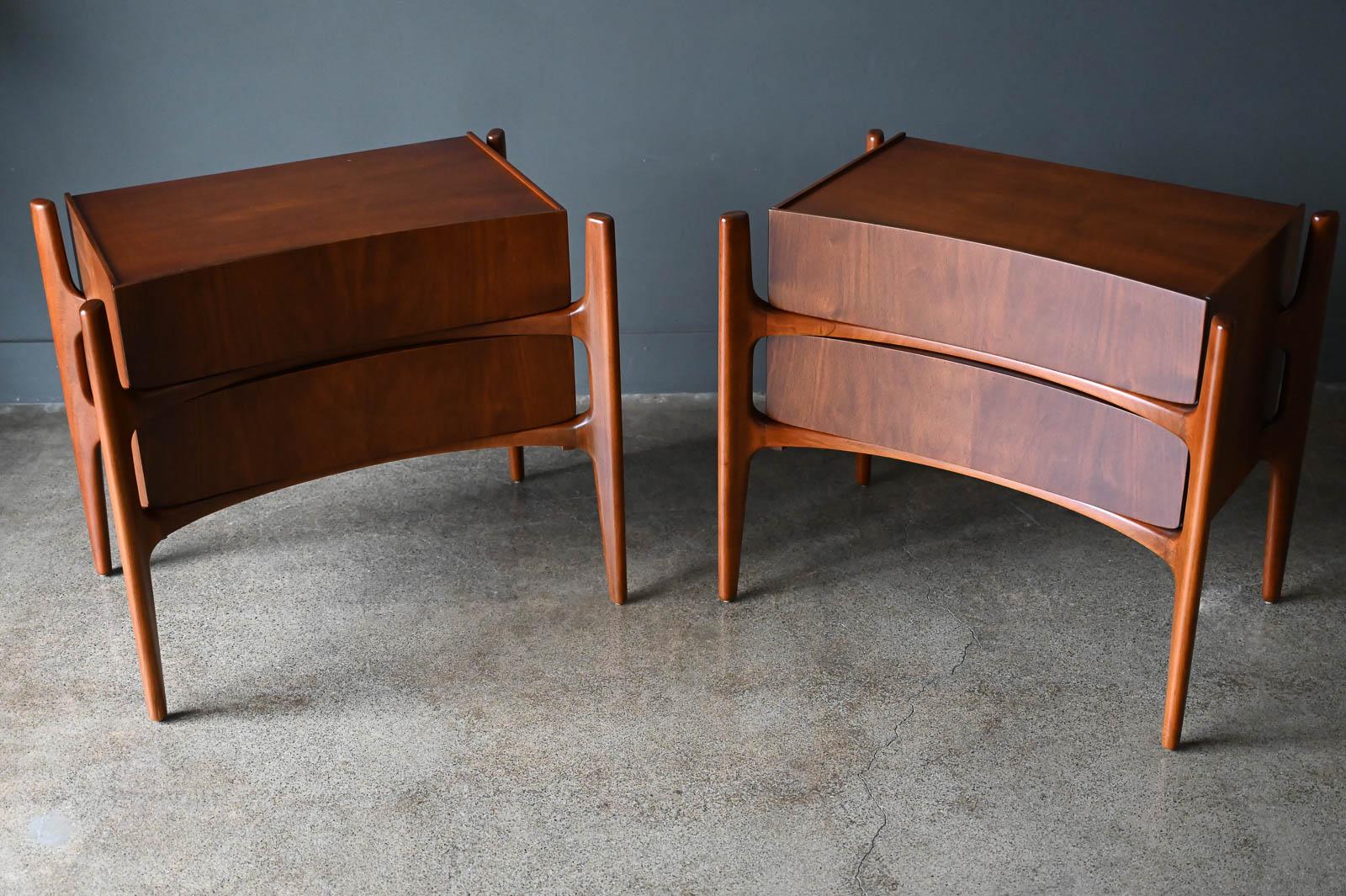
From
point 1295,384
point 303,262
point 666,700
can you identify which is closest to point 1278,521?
point 1295,384

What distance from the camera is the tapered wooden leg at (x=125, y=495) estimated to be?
4.66ft

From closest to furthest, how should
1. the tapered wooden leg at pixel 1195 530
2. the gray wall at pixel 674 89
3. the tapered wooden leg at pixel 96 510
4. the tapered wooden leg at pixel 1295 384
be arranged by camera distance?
the tapered wooden leg at pixel 1195 530
the tapered wooden leg at pixel 1295 384
the tapered wooden leg at pixel 96 510
the gray wall at pixel 674 89

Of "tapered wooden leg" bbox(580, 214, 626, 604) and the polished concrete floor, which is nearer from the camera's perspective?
the polished concrete floor

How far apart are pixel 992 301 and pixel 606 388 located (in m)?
0.50

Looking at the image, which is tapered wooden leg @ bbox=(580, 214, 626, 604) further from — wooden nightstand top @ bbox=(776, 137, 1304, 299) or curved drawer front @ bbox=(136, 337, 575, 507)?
wooden nightstand top @ bbox=(776, 137, 1304, 299)

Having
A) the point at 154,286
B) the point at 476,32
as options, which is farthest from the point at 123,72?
the point at 154,286

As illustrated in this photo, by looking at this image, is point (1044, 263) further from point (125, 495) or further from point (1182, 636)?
point (125, 495)

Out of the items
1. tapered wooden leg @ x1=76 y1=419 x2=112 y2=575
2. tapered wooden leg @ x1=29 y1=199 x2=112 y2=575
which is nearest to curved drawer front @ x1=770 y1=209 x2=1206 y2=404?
tapered wooden leg @ x1=29 y1=199 x2=112 y2=575

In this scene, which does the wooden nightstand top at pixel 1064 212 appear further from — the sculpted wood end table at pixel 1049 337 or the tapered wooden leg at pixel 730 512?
the tapered wooden leg at pixel 730 512

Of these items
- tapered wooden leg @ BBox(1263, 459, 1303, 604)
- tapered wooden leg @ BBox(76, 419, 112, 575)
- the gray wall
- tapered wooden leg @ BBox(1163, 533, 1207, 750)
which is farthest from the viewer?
the gray wall

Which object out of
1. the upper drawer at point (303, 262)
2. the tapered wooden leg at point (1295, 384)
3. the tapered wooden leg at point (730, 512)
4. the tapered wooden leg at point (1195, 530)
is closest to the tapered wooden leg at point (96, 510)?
the upper drawer at point (303, 262)

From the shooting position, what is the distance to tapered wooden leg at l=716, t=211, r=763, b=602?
1630mm

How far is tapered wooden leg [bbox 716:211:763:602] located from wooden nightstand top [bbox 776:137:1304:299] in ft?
0.27

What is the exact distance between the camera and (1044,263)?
1.45m
